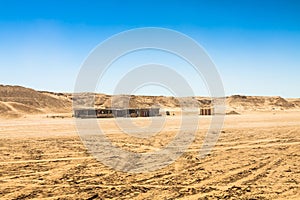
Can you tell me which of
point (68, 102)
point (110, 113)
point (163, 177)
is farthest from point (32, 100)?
point (163, 177)

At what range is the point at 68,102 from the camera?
95.4m

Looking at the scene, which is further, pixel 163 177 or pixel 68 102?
pixel 68 102

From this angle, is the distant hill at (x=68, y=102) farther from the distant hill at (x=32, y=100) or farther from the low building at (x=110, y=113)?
the low building at (x=110, y=113)

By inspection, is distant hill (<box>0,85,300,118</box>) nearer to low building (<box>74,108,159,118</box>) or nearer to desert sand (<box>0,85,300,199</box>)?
low building (<box>74,108,159,118</box>)

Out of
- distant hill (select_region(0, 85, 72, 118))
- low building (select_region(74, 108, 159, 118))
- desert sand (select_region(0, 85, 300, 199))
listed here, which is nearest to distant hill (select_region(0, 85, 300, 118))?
distant hill (select_region(0, 85, 72, 118))

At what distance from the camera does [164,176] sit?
8992 mm

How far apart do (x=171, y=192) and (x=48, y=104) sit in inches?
3192

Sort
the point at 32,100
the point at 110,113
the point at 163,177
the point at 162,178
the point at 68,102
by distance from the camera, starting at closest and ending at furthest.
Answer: the point at 162,178 < the point at 163,177 < the point at 110,113 < the point at 32,100 < the point at 68,102

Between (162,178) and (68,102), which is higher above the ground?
(68,102)

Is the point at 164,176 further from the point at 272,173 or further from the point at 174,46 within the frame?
the point at 174,46

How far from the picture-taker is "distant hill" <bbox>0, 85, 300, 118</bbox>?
65375 millimetres

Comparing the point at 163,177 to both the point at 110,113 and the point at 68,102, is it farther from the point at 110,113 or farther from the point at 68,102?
the point at 68,102

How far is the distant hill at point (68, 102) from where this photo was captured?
2574 inches

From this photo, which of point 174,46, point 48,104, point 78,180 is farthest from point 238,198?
point 48,104
